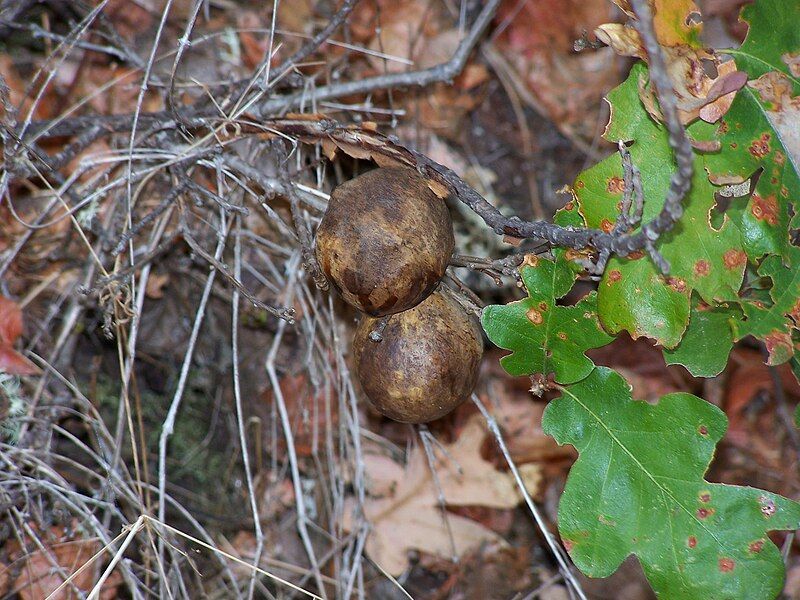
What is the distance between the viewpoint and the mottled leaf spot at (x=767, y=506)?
189cm

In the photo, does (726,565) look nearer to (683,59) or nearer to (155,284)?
(683,59)

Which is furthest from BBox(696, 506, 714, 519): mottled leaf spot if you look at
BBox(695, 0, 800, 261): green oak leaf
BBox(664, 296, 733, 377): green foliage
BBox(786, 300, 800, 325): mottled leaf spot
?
BBox(695, 0, 800, 261): green oak leaf

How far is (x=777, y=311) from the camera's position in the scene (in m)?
1.98

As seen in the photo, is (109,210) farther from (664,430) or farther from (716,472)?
(716,472)

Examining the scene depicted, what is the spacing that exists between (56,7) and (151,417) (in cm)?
154

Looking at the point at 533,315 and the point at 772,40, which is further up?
the point at 772,40

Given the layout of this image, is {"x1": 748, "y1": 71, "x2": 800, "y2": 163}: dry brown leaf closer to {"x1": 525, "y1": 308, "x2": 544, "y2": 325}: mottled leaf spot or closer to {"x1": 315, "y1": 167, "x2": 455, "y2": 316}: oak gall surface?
{"x1": 525, "y1": 308, "x2": 544, "y2": 325}: mottled leaf spot

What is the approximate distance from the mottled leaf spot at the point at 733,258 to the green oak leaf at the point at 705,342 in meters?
0.14

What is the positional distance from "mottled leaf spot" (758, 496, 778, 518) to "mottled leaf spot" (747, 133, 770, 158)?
36.3 inches

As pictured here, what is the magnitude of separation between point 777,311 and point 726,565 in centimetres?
70

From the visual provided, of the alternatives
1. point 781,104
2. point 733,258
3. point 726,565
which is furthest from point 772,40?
point 726,565

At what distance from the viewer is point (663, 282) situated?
72.1 inches

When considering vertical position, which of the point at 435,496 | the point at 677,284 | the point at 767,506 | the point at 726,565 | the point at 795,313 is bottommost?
the point at 435,496

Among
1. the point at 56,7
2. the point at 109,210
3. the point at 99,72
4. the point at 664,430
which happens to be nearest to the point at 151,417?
the point at 109,210
